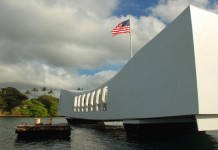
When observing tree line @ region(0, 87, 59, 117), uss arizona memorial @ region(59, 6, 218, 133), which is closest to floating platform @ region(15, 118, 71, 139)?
uss arizona memorial @ region(59, 6, 218, 133)

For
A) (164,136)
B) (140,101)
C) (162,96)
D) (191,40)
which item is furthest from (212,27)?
(164,136)

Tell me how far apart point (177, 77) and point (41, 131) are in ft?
60.7

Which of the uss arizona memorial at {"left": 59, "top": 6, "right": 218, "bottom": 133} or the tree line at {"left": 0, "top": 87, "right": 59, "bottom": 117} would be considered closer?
the uss arizona memorial at {"left": 59, "top": 6, "right": 218, "bottom": 133}

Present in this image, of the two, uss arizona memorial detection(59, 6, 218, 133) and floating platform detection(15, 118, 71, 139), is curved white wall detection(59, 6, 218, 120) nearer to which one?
uss arizona memorial detection(59, 6, 218, 133)

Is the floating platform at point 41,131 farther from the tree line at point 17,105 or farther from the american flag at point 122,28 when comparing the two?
the tree line at point 17,105

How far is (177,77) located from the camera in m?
18.7

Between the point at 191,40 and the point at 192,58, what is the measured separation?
1.22 m

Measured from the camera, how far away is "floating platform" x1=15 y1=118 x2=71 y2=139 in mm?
29453

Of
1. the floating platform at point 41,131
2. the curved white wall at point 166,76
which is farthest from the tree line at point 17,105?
the curved white wall at point 166,76

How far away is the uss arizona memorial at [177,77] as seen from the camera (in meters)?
17.0

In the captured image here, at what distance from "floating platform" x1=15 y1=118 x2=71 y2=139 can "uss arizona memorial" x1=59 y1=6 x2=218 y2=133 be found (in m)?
8.11

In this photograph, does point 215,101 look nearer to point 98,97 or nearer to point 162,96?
point 162,96

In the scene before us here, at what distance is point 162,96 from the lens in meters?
20.6

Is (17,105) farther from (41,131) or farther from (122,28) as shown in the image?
(122,28)
